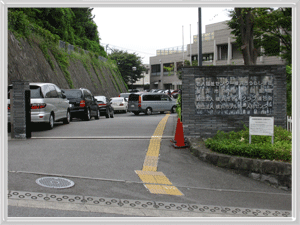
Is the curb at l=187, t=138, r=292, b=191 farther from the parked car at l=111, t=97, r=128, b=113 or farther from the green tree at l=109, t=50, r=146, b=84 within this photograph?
the green tree at l=109, t=50, r=146, b=84

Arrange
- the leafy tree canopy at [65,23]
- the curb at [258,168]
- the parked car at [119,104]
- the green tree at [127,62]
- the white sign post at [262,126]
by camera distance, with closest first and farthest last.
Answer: the curb at [258,168]
the white sign post at [262,126]
the leafy tree canopy at [65,23]
the parked car at [119,104]
the green tree at [127,62]

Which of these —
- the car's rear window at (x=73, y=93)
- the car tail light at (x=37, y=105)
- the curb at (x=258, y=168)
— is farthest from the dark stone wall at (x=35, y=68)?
the curb at (x=258, y=168)

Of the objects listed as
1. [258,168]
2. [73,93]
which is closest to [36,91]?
→ [73,93]

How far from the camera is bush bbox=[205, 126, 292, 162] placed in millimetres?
6734

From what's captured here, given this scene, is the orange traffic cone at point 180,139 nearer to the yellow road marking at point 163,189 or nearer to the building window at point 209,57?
the yellow road marking at point 163,189

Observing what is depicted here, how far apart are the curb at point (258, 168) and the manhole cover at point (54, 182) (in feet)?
10.6

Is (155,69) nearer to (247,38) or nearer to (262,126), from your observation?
(247,38)

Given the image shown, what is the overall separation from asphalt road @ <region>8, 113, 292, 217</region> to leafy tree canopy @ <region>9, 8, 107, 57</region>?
15.4m

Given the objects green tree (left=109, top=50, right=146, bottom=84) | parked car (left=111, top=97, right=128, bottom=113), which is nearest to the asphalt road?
parked car (left=111, top=97, right=128, bottom=113)

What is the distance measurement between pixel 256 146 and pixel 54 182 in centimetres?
419

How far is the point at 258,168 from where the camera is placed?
660cm

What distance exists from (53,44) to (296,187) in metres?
25.3

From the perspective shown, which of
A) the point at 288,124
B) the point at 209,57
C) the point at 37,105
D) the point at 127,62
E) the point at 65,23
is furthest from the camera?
the point at 127,62

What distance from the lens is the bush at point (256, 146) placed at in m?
6.73
